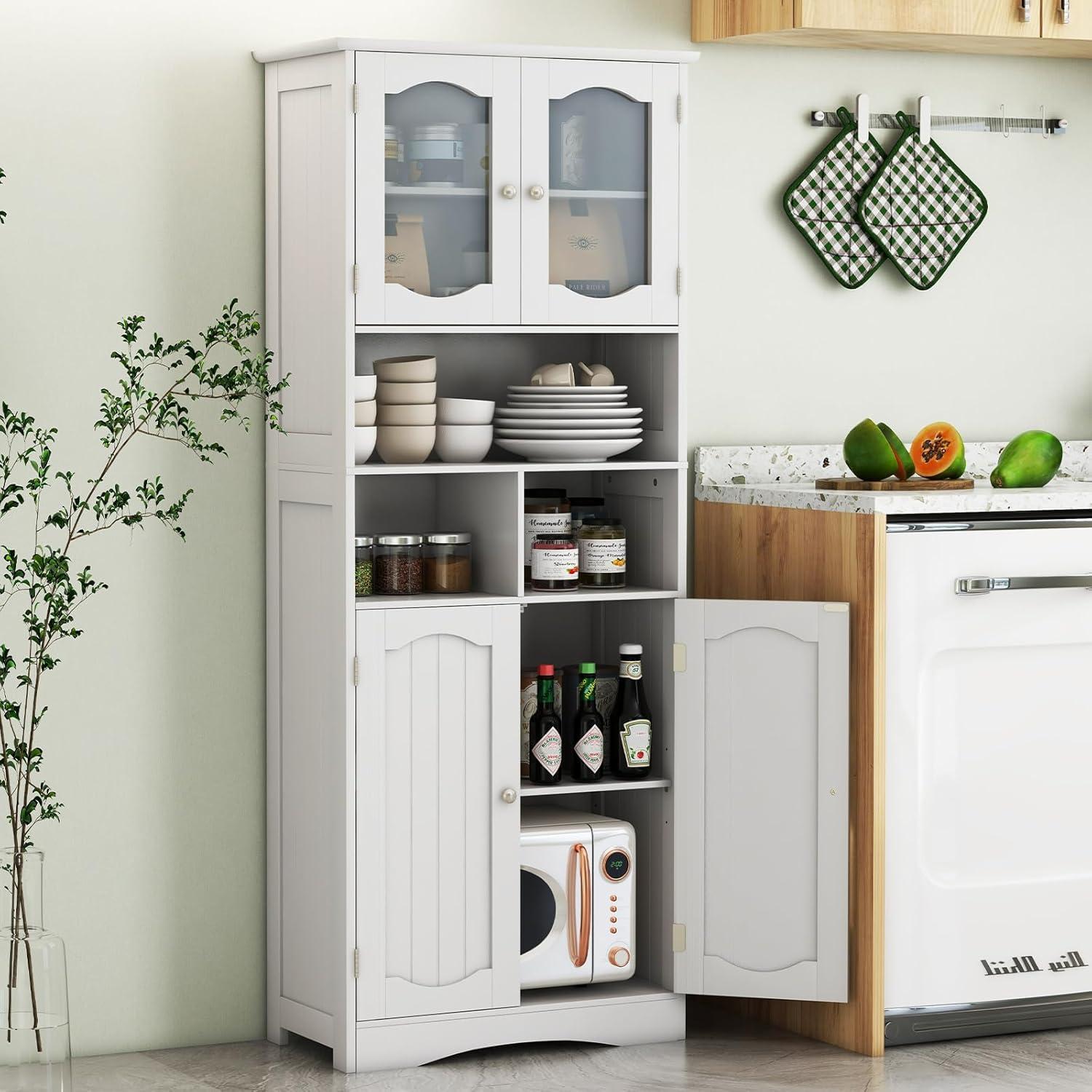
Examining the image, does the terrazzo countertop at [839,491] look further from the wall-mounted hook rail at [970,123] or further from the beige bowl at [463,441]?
the wall-mounted hook rail at [970,123]

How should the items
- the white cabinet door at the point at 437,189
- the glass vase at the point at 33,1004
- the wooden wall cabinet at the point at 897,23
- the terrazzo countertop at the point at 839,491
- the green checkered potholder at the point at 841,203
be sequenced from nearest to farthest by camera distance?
the glass vase at the point at 33,1004
the white cabinet door at the point at 437,189
the terrazzo countertop at the point at 839,491
the wooden wall cabinet at the point at 897,23
the green checkered potholder at the point at 841,203

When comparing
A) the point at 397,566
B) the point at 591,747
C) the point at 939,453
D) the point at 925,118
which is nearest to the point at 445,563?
the point at 397,566

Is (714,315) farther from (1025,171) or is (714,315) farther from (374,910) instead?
(374,910)

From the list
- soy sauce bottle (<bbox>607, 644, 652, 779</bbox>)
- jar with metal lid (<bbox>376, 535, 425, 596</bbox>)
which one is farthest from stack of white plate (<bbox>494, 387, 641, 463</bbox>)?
soy sauce bottle (<bbox>607, 644, 652, 779</bbox>)

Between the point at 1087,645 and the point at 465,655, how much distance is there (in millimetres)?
1123

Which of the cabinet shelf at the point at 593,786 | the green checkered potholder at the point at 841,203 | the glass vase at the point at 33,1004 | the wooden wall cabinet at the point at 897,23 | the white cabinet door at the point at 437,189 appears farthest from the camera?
the green checkered potholder at the point at 841,203

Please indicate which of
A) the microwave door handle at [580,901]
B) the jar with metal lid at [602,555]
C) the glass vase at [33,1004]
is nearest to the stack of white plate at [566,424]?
the jar with metal lid at [602,555]

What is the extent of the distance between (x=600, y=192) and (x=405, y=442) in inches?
21.9

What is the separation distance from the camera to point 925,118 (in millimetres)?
3615

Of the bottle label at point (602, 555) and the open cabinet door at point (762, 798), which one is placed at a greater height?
the bottle label at point (602, 555)

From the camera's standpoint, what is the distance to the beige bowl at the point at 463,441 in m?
3.09

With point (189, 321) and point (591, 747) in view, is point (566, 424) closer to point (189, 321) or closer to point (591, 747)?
point (591, 747)

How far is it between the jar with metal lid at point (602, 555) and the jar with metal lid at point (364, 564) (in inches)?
15.4

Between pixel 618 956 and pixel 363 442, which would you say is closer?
pixel 363 442
